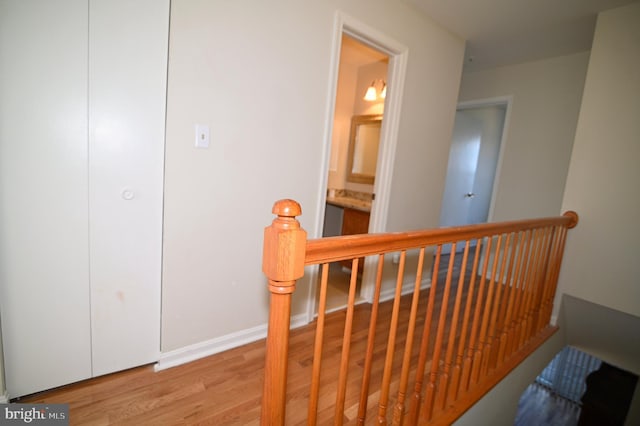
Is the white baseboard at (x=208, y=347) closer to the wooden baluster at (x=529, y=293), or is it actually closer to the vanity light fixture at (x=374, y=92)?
the wooden baluster at (x=529, y=293)

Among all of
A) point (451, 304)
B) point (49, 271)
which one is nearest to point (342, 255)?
point (49, 271)

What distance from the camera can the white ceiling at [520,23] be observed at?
7.17 ft

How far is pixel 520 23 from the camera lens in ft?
8.02

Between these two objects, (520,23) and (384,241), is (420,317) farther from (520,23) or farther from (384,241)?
(520,23)

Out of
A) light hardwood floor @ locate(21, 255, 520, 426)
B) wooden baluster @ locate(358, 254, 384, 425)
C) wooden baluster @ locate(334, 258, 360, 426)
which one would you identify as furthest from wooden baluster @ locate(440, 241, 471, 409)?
wooden baluster @ locate(334, 258, 360, 426)

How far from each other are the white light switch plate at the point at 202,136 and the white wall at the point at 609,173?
110 inches

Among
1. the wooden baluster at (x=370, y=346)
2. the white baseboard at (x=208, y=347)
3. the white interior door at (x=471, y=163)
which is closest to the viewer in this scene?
the wooden baluster at (x=370, y=346)

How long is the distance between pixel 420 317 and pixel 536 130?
2.43m

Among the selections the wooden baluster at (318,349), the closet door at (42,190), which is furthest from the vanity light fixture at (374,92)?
the wooden baluster at (318,349)

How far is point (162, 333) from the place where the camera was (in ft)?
5.22

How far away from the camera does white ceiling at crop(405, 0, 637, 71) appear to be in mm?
2186

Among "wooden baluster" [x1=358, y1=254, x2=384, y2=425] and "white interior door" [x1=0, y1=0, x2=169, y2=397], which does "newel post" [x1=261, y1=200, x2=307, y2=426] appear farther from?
"white interior door" [x1=0, y1=0, x2=169, y2=397]

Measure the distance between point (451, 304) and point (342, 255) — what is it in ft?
7.86

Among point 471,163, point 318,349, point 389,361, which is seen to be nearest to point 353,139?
point 471,163
